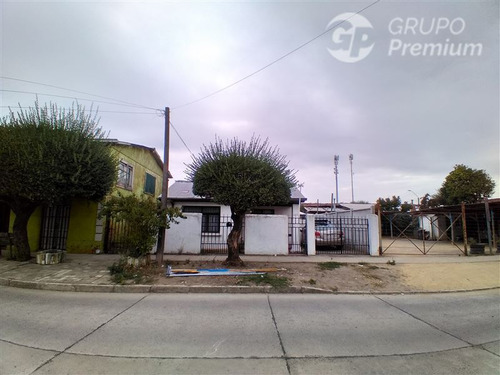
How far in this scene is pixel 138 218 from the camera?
8.49 metres

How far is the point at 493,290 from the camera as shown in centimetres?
812

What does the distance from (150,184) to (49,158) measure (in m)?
9.45

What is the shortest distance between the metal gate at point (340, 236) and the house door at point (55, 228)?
12.4 m

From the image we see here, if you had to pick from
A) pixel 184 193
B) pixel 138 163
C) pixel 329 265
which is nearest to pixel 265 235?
pixel 329 265

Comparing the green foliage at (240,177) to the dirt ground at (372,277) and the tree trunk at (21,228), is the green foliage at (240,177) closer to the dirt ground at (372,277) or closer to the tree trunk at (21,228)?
the dirt ground at (372,277)

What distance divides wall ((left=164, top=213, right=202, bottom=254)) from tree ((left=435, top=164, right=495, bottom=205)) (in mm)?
25236

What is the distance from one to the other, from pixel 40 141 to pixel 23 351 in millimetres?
7648

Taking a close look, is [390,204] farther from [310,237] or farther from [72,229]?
[72,229]

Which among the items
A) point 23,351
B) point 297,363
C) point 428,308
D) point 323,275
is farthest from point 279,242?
point 23,351

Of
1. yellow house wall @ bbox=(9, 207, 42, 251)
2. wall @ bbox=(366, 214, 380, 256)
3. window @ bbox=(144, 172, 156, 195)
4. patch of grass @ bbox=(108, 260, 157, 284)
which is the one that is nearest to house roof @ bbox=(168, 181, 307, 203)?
window @ bbox=(144, 172, 156, 195)

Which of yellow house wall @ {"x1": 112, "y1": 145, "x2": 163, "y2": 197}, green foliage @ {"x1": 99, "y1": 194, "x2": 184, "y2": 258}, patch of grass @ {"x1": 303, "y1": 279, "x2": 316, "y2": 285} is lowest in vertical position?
patch of grass @ {"x1": 303, "y1": 279, "x2": 316, "y2": 285}

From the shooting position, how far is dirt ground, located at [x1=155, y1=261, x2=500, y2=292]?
775cm

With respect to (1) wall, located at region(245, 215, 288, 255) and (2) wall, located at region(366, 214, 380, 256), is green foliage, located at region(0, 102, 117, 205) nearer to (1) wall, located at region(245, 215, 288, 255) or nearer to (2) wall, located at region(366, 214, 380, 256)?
(1) wall, located at region(245, 215, 288, 255)

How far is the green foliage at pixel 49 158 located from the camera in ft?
29.3
